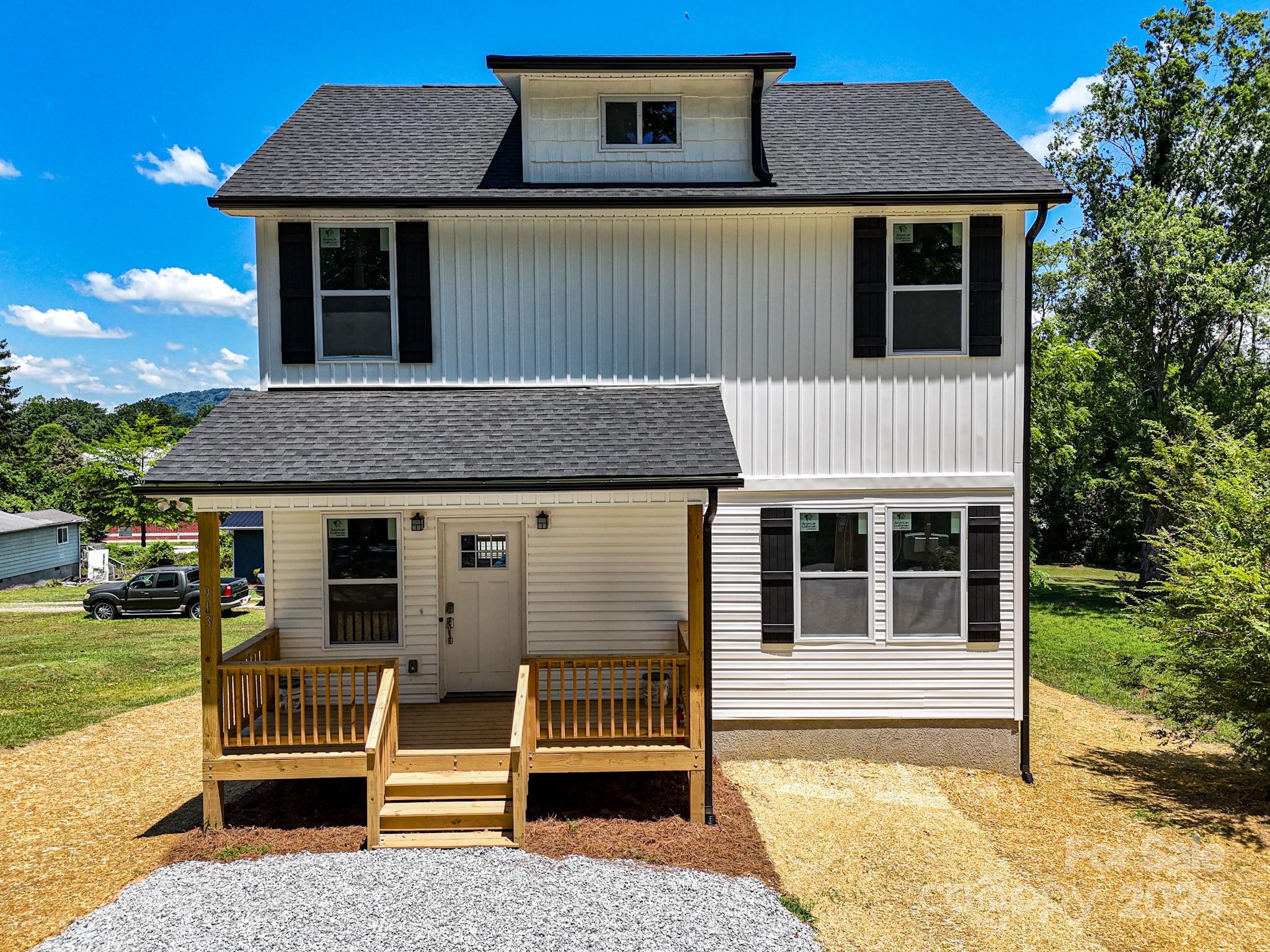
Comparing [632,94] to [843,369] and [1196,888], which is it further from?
[1196,888]

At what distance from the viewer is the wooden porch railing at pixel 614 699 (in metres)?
6.98

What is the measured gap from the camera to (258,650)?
7898 mm

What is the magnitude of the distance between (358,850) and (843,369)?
274 inches

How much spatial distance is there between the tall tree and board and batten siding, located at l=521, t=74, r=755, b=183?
15799 millimetres

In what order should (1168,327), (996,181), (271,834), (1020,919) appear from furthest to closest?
(1168,327), (996,181), (271,834), (1020,919)

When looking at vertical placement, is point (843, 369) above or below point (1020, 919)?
above

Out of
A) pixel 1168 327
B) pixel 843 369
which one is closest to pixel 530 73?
pixel 843 369

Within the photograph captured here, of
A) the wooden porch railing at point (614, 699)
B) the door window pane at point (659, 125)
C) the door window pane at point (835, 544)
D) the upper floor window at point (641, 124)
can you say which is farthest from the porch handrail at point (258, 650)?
the door window pane at point (659, 125)

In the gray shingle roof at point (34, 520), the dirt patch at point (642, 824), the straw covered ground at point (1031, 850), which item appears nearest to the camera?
the straw covered ground at point (1031, 850)

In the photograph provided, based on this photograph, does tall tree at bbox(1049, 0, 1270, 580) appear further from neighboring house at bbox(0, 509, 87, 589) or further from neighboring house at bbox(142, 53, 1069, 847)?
neighboring house at bbox(0, 509, 87, 589)

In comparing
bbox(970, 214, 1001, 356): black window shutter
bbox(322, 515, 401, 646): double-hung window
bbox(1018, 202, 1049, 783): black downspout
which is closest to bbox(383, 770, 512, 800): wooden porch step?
bbox(322, 515, 401, 646): double-hung window

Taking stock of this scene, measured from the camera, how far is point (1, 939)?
5.23 meters

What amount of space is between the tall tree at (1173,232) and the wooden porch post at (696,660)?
1753 cm

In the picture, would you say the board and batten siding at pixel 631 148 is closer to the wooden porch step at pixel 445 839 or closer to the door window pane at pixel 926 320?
the door window pane at pixel 926 320
